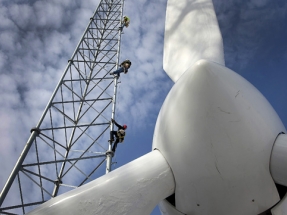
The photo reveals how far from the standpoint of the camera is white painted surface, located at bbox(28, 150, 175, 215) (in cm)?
290

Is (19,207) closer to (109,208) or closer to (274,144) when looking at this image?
(109,208)

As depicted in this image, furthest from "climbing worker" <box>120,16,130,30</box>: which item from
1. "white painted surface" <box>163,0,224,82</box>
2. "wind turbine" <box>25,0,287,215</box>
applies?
"wind turbine" <box>25,0,287,215</box>

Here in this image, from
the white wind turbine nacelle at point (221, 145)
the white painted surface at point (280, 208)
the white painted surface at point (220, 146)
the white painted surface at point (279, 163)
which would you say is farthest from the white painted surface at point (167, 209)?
the white painted surface at point (279, 163)

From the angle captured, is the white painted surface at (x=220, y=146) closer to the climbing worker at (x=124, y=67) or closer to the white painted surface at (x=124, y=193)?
the white painted surface at (x=124, y=193)

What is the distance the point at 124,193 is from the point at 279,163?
1680 millimetres

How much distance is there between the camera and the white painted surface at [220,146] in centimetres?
285

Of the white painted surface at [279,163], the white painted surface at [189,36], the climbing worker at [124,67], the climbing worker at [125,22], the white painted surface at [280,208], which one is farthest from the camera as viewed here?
the climbing worker at [125,22]

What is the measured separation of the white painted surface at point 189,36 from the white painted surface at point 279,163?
1.58m

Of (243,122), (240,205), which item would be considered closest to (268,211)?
(240,205)

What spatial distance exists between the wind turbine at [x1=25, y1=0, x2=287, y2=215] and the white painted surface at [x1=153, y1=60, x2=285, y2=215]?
0.01 meters

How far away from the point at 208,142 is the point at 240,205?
2.47 ft

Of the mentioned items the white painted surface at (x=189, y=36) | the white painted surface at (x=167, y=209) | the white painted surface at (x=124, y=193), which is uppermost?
the white painted surface at (x=189, y=36)

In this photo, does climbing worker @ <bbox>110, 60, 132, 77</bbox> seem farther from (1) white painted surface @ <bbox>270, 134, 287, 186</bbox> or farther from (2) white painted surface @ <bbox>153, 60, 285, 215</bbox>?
(1) white painted surface @ <bbox>270, 134, 287, 186</bbox>

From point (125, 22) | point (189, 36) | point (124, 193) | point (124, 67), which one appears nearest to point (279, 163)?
point (124, 193)
